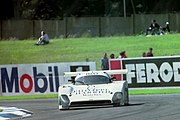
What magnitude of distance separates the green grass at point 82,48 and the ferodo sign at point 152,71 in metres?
11.0

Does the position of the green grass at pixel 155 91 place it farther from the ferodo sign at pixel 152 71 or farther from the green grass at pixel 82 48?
the green grass at pixel 82 48

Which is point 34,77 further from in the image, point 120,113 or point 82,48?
point 82,48

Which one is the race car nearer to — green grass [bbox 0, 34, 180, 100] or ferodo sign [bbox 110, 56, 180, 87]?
ferodo sign [bbox 110, 56, 180, 87]

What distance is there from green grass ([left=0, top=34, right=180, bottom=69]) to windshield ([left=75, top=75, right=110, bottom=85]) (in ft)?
62.8

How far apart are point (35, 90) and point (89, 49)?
54.2ft

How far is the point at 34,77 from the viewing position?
28.4 meters

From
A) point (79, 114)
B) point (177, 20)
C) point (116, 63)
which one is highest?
point (177, 20)

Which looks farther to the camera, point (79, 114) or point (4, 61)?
point (4, 61)

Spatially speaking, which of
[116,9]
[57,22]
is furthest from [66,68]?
[116,9]

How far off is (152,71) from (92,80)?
8657mm

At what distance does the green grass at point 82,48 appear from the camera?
41750 mm

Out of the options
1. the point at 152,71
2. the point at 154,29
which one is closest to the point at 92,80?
the point at 152,71

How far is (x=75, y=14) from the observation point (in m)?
65.8

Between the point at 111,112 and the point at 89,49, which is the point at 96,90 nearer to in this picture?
the point at 111,112
